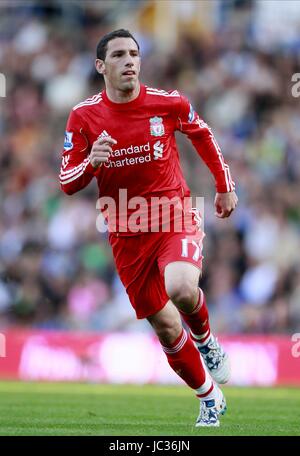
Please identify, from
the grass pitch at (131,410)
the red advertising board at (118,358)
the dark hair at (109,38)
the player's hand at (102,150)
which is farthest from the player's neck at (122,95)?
the red advertising board at (118,358)

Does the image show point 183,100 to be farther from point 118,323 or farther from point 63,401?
point 118,323

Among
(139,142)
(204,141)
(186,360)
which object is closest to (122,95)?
(139,142)

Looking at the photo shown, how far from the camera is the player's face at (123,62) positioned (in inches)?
392

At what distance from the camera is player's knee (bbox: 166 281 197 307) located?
30.9 feet

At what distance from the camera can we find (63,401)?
1276 cm

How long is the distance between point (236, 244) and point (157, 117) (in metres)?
7.53

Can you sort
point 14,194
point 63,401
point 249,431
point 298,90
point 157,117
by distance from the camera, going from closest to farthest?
point 249,431
point 157,117
point 63,401
point 298,90
point 14,194

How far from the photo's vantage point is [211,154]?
10125 mm

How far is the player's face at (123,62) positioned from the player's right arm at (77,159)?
441mm

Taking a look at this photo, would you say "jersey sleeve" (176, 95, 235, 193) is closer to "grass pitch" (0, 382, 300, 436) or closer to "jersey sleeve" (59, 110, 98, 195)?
"jersey sleeve" (59, 110, 98, 195)

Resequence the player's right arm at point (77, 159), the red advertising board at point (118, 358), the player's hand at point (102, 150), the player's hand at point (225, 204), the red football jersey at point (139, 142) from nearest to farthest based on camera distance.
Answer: the player's hand at point (102, 150), the player's right arm at point (77, 159), the red football jersey at point (139, 142), the player's hand at point (225, 204), the red advertising board at point (118, 358)

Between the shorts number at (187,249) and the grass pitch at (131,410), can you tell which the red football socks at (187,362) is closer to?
the grass pitch at (131,410)

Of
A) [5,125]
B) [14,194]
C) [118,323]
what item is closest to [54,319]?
[118,323]

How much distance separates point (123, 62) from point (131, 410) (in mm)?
3528
